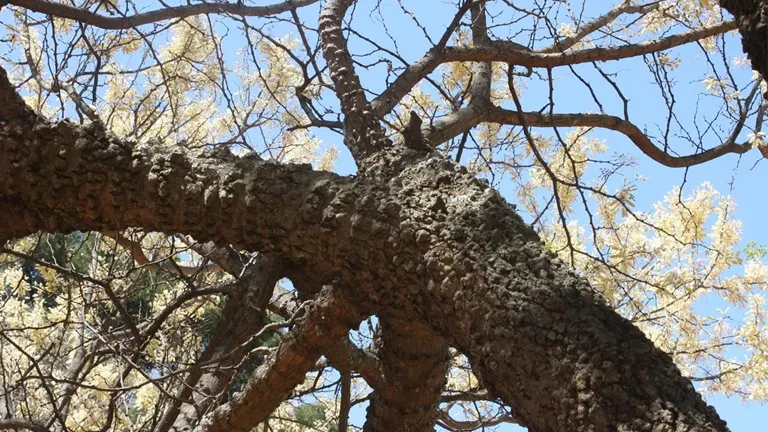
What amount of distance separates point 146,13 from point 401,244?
2.57m

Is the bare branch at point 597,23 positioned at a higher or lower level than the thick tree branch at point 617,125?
higher

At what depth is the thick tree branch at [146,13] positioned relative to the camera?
3082 millimetres

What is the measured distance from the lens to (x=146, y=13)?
3775mm

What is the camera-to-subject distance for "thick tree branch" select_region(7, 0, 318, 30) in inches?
121

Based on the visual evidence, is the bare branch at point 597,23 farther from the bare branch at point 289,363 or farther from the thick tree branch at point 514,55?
the bare branch at point 289,363

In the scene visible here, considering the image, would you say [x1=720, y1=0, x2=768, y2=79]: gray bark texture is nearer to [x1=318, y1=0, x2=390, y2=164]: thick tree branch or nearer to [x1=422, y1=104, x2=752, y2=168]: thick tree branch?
[x1=318, y1=0, x2=390, y2=164]: thick tree branch

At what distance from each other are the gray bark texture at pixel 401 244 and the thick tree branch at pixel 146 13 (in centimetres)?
107

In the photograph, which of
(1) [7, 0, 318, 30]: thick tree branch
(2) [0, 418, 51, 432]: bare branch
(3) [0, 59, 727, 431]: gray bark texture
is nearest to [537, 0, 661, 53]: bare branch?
(1) [7, 0, 318, 30]: thick tree branch

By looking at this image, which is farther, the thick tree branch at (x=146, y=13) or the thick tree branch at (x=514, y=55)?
the thick tree branch at (x=514, y=55)

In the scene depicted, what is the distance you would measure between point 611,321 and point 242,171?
1.09 meters

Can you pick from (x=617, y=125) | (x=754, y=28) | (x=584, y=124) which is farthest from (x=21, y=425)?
(x=617, y=125)

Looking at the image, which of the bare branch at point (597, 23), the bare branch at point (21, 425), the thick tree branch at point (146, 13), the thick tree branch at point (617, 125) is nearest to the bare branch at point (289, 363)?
the bare branch at point (21, 425)

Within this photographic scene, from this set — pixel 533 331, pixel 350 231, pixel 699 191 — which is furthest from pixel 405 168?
pixel 699 191

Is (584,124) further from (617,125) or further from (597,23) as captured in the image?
(597,23)
